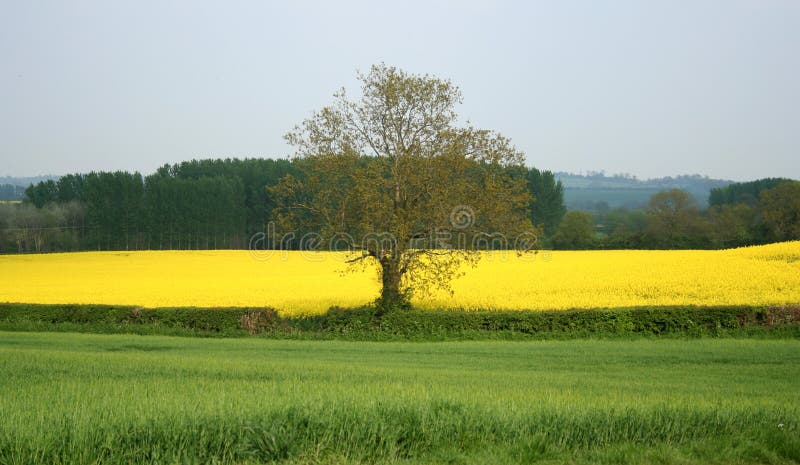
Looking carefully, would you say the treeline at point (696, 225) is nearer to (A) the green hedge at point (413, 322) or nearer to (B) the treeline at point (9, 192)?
(A) the green hedge at point (413, 322)

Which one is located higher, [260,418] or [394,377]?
[260,418]

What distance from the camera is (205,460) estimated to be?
6.26 metres

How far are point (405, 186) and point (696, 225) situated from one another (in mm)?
67837

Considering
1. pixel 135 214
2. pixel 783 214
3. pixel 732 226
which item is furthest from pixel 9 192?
pixel 783 214

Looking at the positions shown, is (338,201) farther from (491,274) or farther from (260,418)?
(260,418)

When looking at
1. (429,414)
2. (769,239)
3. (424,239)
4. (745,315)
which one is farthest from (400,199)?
(769,239)

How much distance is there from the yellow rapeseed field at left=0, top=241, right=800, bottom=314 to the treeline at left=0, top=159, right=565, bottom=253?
1245 inches

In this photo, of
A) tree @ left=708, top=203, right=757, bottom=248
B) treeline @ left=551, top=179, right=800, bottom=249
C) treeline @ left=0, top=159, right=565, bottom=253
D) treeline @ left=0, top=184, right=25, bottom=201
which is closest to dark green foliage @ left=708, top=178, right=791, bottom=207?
treeline @ left=551, top=179, right=800, bottom=249

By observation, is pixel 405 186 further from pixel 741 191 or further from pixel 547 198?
pixel 741 191

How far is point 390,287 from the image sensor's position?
29047mm

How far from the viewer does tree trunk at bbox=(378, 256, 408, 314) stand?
93.9 ft

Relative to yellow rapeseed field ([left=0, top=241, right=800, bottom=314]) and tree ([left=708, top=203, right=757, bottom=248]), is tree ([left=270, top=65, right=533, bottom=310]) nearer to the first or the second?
yellow rapeseed field ([left=0, top=241, right=800, bottom=314])

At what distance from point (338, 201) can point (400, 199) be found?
2.59m

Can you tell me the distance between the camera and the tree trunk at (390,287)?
2862cm
